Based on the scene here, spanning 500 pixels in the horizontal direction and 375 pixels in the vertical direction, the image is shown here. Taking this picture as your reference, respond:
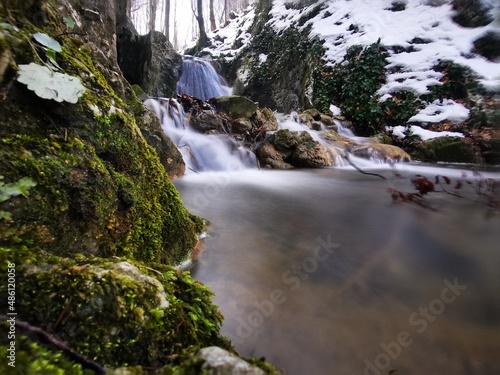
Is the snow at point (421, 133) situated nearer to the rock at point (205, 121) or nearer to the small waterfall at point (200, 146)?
the small waterfall at point (200, 146)

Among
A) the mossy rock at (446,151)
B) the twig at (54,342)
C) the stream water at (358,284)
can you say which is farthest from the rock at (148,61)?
the twig at (54,342)

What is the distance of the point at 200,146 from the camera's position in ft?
23.5

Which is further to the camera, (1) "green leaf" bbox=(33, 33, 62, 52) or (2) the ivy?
(2) the ivy

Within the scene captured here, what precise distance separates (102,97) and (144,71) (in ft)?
34.9

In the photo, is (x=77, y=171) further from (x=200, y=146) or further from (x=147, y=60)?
(x=147, y=60)

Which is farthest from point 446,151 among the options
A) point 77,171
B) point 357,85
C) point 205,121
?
point 77,171

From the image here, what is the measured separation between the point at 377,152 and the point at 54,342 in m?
8.91

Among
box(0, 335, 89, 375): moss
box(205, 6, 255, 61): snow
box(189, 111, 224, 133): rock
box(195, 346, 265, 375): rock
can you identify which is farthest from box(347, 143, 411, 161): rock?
box(205, 6, 255, 61): snow

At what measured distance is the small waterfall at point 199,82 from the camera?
14952mm

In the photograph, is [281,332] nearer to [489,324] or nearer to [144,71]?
[489,324]

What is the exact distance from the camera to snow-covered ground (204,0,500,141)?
10.0 meters

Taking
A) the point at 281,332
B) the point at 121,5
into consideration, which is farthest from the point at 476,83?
the point at 121,5

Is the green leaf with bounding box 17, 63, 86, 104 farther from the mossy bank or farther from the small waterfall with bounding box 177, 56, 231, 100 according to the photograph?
the small waterfall with bounding box 177, 56, 231, 100

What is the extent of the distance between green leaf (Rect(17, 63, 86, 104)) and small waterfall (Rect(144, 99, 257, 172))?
4758 millimetres
